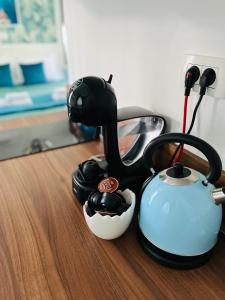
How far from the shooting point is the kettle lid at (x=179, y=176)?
18.2 inches

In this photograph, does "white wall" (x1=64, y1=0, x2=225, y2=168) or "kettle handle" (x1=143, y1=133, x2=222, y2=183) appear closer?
"kettle handle" (x1=143, y1=133, x2=222, y2=183)

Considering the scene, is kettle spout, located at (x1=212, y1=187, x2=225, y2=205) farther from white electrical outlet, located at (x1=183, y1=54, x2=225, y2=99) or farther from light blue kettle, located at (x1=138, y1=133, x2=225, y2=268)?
white electrical outlet, located at (x1=183, y1=54, x2=225, y2=99)

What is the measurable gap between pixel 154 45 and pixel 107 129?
10.8 inches

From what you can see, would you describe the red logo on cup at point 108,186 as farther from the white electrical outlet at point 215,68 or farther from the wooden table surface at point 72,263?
the white electrical outlet at point 215,68

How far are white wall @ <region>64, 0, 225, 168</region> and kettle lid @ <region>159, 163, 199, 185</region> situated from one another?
0.13 metres

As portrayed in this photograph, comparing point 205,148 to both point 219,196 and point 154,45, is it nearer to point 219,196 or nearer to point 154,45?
point 219,196

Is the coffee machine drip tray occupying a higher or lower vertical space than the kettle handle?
lower

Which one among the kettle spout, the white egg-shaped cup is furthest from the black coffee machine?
the kettle spout

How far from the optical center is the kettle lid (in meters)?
0.46

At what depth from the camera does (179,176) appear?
47 cm

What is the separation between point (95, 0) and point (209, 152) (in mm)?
781

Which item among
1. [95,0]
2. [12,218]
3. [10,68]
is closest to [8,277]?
[12,218]

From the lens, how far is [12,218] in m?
0.61

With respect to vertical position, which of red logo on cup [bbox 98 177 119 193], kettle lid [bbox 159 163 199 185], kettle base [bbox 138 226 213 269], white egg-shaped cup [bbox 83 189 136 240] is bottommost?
kettle base [bbox 138 226 213 269]
